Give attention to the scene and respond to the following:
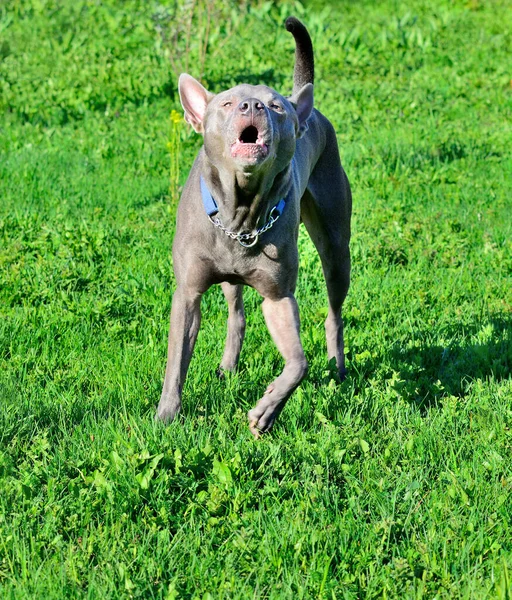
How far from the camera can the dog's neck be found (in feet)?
13.8

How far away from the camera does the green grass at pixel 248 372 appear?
3.46m

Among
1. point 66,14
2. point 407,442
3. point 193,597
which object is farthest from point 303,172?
point 66,14

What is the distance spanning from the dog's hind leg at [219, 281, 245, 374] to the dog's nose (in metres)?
1.45

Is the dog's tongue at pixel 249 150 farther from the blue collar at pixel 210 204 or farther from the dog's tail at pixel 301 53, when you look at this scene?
the dog's tail at pixel 301 53

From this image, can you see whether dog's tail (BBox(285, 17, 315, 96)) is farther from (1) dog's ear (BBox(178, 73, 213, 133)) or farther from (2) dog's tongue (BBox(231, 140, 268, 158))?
(2) dog's tongue (BBox(231, 140, 268, 158))

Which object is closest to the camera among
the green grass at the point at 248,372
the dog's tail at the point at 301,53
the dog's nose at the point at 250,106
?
the green grass at the point at 248,372

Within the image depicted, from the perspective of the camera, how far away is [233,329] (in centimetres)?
525

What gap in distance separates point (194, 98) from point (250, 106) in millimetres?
579

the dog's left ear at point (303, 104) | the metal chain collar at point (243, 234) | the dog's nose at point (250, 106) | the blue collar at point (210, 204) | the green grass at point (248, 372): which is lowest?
the green grass at point (248, 372)

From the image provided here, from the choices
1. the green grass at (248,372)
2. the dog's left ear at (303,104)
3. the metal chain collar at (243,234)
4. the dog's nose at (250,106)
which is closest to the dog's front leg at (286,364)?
the green grass at (248,372)

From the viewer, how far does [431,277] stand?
651cm

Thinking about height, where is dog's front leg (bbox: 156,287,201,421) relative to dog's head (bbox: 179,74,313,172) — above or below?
below

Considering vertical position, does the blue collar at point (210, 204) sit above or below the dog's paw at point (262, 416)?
above

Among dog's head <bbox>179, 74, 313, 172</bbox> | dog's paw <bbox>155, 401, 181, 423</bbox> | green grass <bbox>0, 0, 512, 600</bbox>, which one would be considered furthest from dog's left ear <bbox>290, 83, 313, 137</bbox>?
dog's paw <bbox>155, 401, 181, 423</bbox>
